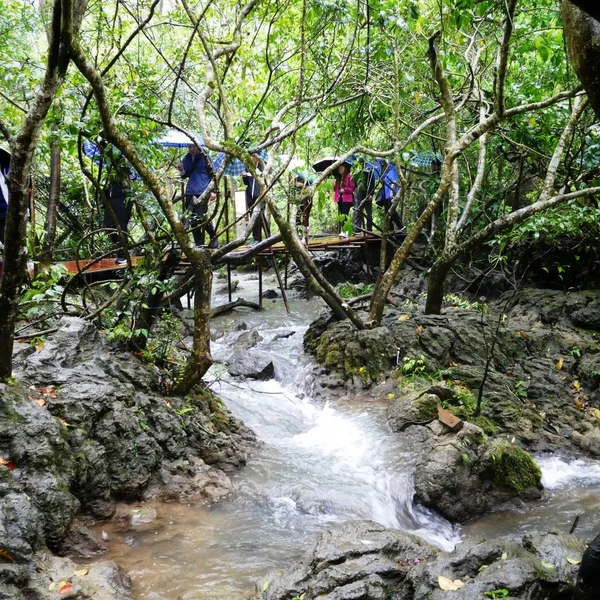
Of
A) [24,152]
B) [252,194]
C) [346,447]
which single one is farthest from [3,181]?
[346,447]

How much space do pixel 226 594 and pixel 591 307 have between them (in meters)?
8.13

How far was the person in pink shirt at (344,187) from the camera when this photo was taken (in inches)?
468

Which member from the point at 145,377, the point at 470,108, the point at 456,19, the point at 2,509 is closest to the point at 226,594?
the point at 2,509

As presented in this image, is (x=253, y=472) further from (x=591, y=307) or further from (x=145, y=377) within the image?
(x=591, y=307)

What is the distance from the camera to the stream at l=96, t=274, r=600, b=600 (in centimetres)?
365

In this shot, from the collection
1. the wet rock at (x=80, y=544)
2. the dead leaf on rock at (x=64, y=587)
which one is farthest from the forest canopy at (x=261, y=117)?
the dead leaf on rock at (x=64, y=587)

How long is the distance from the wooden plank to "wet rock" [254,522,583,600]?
87.3 inches

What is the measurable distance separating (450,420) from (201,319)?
2.99 meters

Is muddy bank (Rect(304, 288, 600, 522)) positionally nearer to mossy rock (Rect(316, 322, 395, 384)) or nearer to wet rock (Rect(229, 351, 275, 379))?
mossy rock (Rect(316, 322, 395, 384))

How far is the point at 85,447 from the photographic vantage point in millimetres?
4109

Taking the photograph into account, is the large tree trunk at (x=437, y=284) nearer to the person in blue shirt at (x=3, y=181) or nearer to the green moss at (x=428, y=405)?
the green moss at (x=428, y=405)

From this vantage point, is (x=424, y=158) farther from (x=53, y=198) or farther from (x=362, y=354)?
(x=53, y=198)

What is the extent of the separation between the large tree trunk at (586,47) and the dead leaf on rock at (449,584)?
248cm

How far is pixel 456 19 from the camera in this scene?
4719mm
